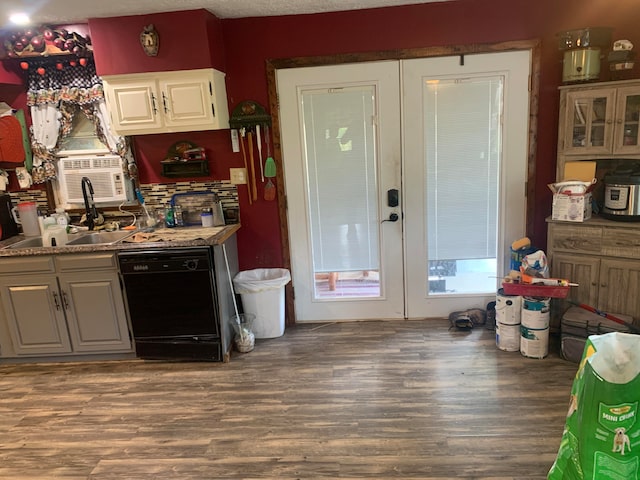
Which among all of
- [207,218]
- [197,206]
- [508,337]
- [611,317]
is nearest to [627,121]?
[611,317]

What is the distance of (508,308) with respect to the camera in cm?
327

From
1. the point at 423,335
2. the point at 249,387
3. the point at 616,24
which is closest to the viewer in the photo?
the point at 249,387

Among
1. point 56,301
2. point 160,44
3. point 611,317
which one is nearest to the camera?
point 611,317

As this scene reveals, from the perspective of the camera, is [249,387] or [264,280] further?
[264,280]

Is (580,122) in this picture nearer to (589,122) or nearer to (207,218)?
(589,122)

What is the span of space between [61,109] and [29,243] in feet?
3.50

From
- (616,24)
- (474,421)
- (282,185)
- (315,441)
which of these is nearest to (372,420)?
(315,441)

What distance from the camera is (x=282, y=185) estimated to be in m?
3.80

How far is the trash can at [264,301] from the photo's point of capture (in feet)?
11.9

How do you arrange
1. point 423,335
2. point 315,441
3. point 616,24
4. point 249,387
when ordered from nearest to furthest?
point 315,441, point 249,387, point 616,24, point 423,335

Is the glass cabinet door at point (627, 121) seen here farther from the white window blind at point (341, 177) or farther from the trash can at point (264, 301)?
the trash can at point (264, 301)

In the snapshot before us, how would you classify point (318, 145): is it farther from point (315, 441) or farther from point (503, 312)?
point (315, 441)

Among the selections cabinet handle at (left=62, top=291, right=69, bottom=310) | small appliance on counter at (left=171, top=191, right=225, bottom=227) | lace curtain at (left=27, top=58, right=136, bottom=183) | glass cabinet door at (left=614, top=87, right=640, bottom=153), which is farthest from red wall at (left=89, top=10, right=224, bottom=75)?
glass cabinet door at (left=614, top=87, right=640, bottom=153)

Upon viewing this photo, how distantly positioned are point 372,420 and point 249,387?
852 mm
